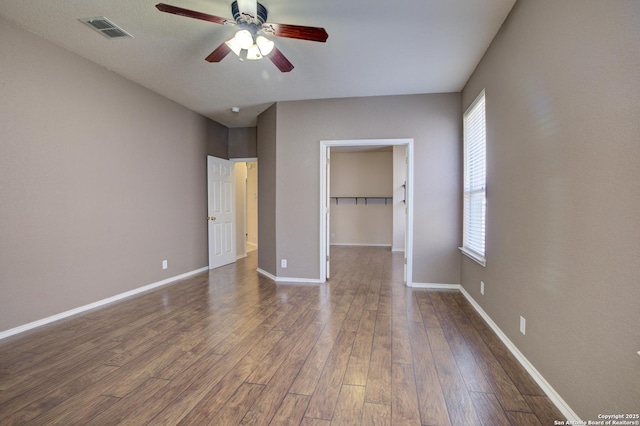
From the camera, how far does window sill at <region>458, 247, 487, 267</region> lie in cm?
306

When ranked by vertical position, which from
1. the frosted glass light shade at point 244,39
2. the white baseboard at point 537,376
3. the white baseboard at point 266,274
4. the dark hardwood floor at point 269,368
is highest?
the frosted glass light shade at point 244,39

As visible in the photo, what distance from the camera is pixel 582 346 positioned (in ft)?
4.95

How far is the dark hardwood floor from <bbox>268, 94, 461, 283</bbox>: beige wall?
0.92m

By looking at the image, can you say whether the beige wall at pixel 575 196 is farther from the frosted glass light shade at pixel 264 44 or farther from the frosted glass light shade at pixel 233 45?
the frosted glass light shade at pixel 233 45

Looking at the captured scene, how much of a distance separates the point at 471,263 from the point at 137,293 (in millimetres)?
4148

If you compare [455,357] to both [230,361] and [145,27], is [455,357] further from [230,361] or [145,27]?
[145,27]

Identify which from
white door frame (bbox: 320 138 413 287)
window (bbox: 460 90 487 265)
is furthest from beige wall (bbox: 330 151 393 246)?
window (bbox: 460 90 487 265)

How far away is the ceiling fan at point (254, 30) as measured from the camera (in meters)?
2.10

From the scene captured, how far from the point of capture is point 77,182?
10.4ft

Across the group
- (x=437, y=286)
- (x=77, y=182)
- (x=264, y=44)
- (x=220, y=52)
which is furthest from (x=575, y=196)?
(x=77, y=182)

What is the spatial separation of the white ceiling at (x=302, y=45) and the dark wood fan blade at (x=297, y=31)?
11.3 inches

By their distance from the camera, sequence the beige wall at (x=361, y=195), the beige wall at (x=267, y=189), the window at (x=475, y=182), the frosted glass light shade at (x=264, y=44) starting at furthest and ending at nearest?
the beige wall at (x=361, y=195)
the beige wall at (x=267, y=189)
the window at (x=475, y=182)
the frosted glass light shade at (x=264, y=44)

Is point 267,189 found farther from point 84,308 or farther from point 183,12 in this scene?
point 183,12

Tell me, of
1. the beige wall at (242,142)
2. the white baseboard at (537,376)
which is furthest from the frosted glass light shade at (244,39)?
the beige wall at (242,142)
